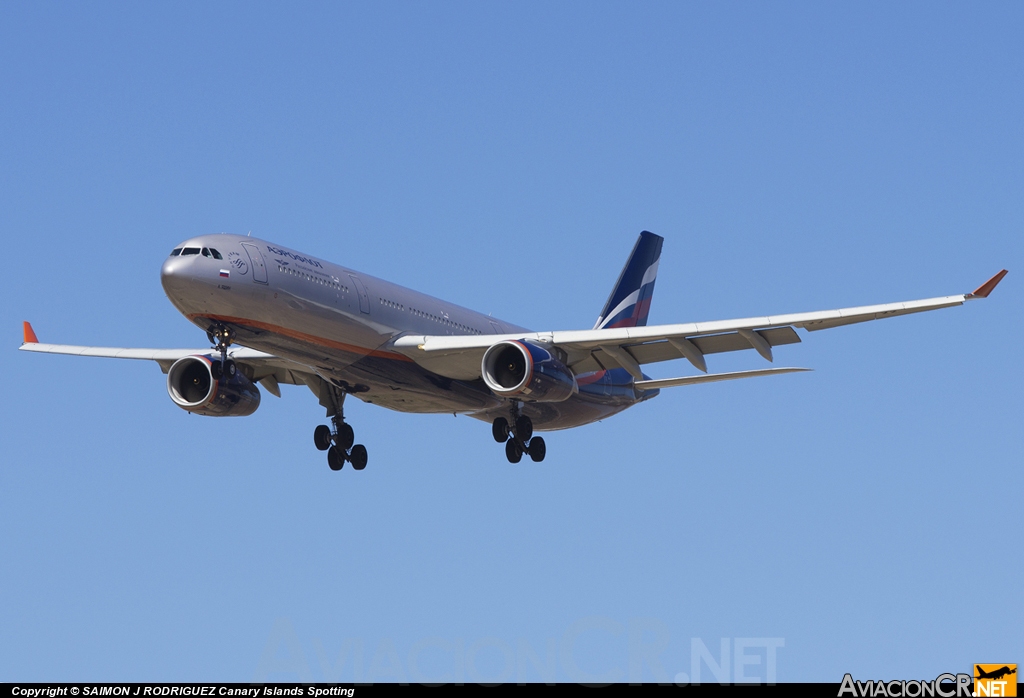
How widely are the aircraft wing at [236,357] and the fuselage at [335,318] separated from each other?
263 centimetres

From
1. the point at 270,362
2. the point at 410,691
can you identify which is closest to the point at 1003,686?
the point at 410,691

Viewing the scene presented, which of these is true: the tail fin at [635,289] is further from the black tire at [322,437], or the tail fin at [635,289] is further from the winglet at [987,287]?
the winglet at [987,287]

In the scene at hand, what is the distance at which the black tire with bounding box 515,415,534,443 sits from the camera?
136 feet

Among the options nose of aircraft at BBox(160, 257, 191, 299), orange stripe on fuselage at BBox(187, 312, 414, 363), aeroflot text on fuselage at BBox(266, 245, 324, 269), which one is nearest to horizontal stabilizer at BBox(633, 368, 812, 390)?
orange stripe on fuselage at BBox(187, 312, 414, 363)

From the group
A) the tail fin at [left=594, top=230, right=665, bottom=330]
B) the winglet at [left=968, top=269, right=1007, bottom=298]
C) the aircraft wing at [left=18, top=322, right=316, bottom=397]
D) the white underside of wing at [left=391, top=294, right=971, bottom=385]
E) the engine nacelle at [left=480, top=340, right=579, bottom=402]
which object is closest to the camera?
the winglet at [left=968, top=269, right=1007, bottom=298]

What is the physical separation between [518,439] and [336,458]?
18.6 ft

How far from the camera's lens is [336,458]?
42.4 metres

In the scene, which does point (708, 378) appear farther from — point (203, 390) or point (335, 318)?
point (203, 390)

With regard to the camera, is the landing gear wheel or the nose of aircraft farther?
the landing gear wheel

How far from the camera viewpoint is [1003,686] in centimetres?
2416

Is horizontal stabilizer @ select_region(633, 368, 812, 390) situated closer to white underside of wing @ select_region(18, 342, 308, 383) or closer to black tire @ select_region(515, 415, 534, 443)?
black tire @ select_region(515, 415, 534, 443)

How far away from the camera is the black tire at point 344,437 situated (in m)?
42.4

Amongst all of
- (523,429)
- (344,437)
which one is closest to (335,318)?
(344,437)

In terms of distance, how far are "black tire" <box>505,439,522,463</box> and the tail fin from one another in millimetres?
8197
